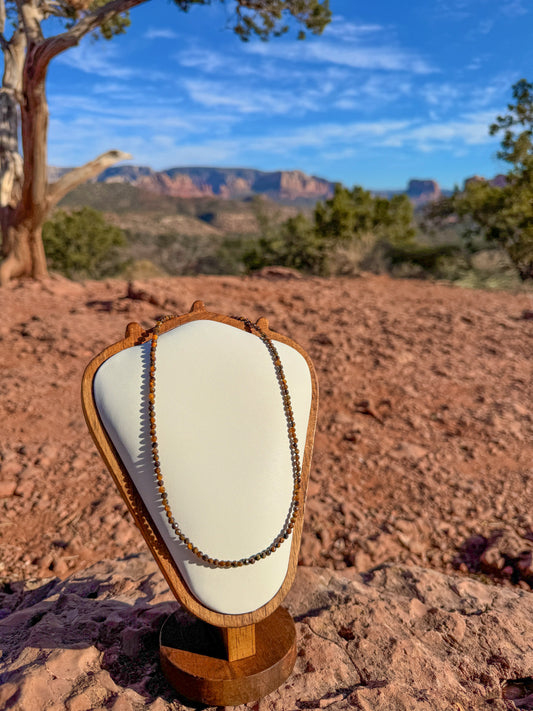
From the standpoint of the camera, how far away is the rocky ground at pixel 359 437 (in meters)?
2.13

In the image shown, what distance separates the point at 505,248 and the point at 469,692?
29.7 ft

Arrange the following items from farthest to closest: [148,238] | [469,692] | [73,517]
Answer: [148,238] < [73,517] < [469,692]

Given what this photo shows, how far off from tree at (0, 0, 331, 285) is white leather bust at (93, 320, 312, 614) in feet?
20.3

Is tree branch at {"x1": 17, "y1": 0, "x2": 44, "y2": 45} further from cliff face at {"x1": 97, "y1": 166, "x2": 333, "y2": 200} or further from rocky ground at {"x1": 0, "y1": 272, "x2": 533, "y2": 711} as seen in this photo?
cliff face at {"x1": 97, "y1": 166, "x2": 333, "y2": 200}

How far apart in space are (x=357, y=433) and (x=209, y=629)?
6.09ft

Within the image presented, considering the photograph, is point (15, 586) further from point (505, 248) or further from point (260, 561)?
point (505, 248)

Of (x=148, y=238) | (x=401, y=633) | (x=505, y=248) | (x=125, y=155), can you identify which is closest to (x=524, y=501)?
(x=401, y=633)

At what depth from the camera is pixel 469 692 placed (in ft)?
4.03

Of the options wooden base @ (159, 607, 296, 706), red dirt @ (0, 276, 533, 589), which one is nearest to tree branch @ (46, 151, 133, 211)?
red dirt @ (0, 276, 533, 589)

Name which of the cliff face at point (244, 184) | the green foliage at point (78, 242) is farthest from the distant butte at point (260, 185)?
the green foliage at point (78, 242)

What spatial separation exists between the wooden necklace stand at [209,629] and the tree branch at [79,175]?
6.49 metres

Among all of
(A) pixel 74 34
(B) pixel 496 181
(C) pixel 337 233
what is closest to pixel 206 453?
(A) pixel 74 34

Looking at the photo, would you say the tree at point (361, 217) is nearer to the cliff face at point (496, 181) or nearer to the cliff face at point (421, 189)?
the cliff face at point (496, 181)

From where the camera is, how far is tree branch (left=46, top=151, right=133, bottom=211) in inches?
271
